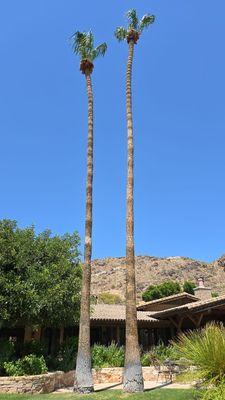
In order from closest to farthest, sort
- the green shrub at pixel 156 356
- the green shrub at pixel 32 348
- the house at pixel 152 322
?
the green shrub at pixel 32 348, the house at pixel 152 322, the green shrub at pixel 156 356

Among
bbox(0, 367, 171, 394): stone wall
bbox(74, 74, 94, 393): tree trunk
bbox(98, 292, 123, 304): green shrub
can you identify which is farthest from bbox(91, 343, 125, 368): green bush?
bbox(98, 292, 123, 304): green shrub

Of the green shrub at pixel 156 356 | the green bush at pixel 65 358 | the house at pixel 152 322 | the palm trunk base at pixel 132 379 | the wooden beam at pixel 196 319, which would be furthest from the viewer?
the green shrub at pixel 156 356

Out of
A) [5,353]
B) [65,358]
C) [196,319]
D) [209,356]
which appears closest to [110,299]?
[196,319]

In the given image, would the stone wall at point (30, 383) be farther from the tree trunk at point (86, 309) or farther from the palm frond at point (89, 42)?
the palm frond at point (89, 42)

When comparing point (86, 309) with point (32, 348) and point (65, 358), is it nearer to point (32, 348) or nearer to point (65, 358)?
point (32, 348)

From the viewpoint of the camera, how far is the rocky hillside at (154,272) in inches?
2857

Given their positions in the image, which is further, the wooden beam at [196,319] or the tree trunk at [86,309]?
the wooden beam at [196,319]

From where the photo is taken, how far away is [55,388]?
732 inches

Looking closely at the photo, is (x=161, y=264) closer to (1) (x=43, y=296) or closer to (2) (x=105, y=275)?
(2) (x=105, y=275)

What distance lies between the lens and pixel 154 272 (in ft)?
258

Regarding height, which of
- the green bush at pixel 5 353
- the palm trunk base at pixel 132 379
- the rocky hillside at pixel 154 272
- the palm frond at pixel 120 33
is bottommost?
the palm trunk base at pixel 132 379

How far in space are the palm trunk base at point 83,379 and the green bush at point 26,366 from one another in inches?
131

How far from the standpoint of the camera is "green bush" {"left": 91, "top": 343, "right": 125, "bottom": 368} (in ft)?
75.3

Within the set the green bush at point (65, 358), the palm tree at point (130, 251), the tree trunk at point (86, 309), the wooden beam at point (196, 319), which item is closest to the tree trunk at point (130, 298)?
the palm tree at point (130, 251)
